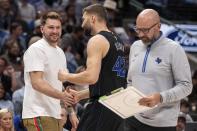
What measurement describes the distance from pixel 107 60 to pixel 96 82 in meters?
0.23

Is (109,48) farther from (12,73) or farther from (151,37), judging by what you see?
(12,73)

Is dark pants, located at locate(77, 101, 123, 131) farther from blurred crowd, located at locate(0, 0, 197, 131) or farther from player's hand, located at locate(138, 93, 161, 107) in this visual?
blurred crowd, located at locate(0, 0, 197, 131)

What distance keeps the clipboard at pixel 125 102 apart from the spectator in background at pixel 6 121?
2723 millimetres

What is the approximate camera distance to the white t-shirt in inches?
245

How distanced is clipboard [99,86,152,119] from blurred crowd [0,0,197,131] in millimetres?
3282

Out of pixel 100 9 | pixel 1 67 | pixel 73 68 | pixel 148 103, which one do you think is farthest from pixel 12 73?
pixel 148 103

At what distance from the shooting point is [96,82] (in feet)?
19.7

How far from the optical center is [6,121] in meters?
8.04

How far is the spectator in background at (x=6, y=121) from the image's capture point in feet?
26.4

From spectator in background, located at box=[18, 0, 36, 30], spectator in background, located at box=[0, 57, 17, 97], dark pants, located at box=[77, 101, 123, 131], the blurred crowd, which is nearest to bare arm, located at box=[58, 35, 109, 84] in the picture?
dark pants, located at box=[77, 101, 123, 131]

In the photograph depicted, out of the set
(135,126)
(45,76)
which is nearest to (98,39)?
(45,76)

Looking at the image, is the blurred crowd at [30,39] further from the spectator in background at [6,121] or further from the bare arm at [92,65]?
the bare arm at [92,65]

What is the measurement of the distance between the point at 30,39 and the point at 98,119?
637cm

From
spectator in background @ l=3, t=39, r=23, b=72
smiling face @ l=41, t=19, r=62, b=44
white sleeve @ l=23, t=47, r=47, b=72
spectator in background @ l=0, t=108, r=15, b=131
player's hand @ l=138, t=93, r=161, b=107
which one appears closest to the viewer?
player's hand @ l=138, t=93, r=161, b=107
